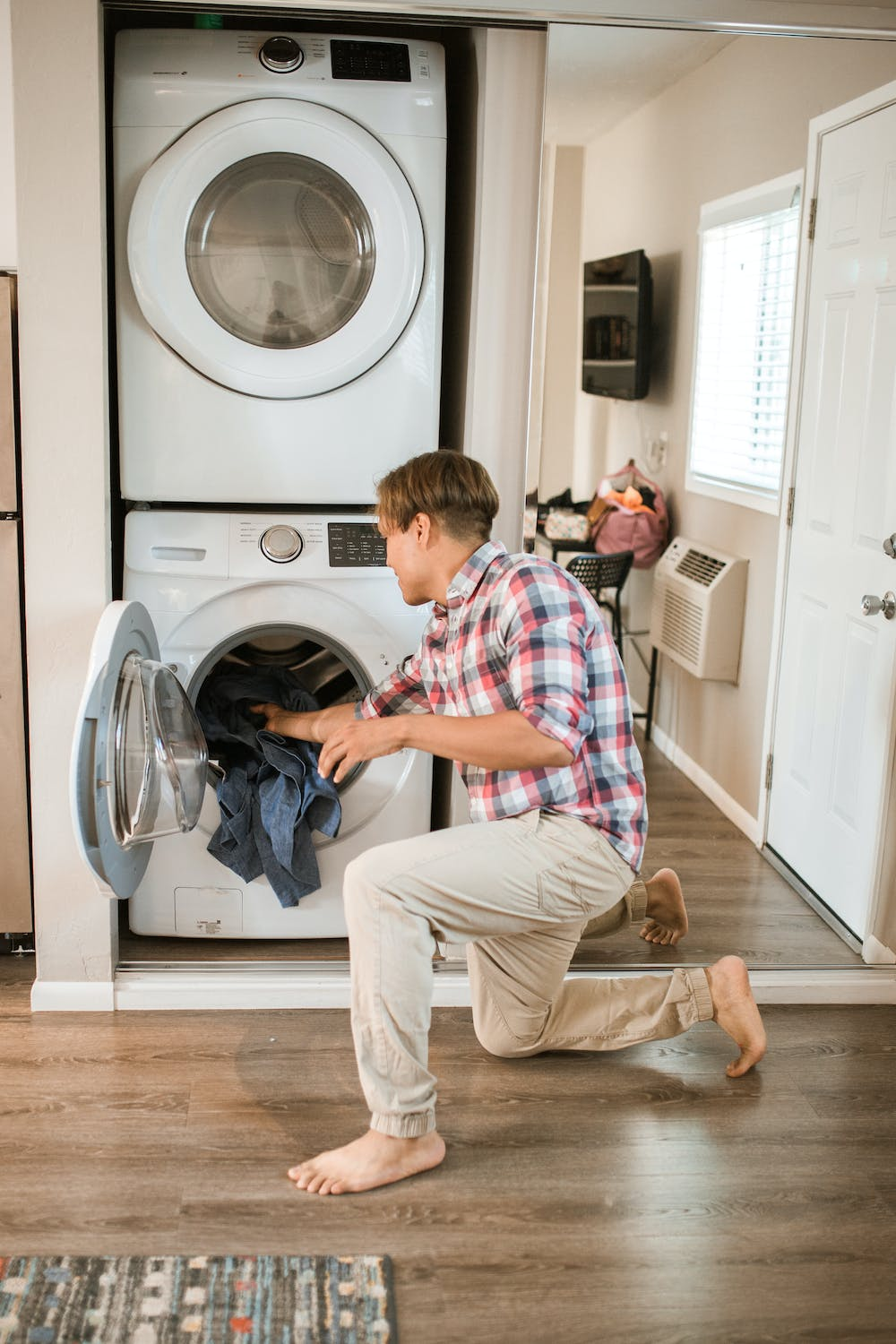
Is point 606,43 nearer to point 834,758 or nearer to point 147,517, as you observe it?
point 147,517

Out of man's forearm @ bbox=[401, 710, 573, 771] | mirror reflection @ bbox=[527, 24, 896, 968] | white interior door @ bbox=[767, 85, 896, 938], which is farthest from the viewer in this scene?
white interior door @ bbox=[767, 85, 896, 938]

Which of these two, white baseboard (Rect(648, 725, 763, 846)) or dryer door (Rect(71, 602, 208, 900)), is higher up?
dryer door (Rect(71, 602, 208, 900))

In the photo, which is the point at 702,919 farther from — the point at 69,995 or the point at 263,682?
the point at 69,995

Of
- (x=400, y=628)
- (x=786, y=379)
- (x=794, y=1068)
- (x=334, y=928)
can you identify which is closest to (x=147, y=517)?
(x=400, y=628)

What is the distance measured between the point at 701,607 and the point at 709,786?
0.46 metres

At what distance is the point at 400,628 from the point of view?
253 cm

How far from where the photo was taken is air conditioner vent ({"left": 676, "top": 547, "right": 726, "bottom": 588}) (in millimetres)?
3074

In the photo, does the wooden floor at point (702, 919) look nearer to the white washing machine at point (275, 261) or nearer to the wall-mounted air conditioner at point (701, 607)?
the wall-mounted air conditioner at point (701, 607)

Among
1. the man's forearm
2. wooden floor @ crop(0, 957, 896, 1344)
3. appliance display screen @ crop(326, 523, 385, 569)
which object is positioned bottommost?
wooden floor @ crop(0, 957, 896, 1344)

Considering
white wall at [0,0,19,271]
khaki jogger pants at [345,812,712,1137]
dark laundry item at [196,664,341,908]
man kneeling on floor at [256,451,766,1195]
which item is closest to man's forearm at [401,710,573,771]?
man kneeling on floor at [256,451,766,1195]

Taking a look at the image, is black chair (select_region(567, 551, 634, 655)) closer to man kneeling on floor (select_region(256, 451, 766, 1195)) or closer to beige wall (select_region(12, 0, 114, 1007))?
man kneeling on floor (select_region(256, 451, 766, 1195))

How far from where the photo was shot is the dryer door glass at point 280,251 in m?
2.32

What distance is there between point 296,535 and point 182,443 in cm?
28

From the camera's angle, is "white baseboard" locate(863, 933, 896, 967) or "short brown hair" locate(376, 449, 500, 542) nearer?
"short brown hair" locate(376, 449, 500, 542)
